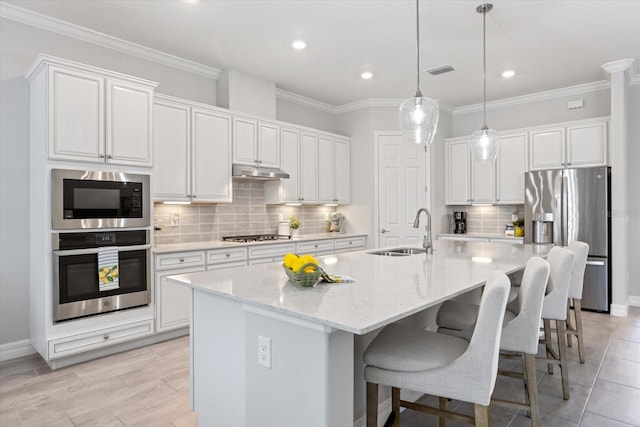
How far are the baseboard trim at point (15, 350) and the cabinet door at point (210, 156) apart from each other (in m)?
1.89

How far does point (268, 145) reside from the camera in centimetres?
476

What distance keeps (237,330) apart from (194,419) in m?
0.90

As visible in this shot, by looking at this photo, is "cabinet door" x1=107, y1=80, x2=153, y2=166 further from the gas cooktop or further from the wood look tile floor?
the wood look tile floor

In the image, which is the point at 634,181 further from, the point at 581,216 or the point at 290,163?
the point at 290,163

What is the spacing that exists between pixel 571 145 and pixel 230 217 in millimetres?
4355

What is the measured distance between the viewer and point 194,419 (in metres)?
2.27

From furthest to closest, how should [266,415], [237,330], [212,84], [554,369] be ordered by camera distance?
[212,84] < [554,369] < [237,330] < [266,415]

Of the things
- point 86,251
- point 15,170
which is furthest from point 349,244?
point 15,170

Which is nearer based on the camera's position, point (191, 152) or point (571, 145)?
point (191, 152)

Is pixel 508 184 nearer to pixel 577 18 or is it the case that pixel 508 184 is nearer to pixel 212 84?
pixel 577 18

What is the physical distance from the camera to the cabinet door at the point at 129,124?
128 inches

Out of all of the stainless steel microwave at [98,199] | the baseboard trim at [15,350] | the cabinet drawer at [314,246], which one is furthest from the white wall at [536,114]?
the baseboard trim at [15,350]

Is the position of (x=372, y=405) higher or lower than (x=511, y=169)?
lower

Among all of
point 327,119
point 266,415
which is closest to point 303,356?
point 266,415
